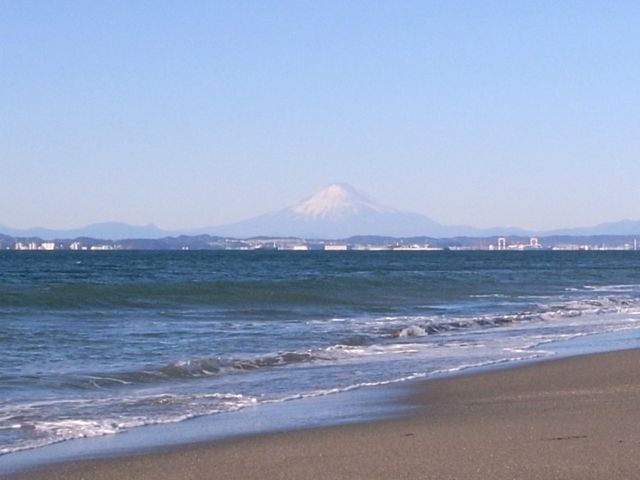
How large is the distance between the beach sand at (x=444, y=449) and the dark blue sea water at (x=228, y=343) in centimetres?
170

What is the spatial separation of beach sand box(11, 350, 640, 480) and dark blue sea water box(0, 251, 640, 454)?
1700 millimetres

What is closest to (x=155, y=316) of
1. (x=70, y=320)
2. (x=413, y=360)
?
(x=70, y=320)

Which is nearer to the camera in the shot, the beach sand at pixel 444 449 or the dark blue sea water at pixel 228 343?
the beach sand at pixel 444 449

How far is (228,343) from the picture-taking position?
21.4m

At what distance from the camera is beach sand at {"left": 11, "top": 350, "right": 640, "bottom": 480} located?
8180 mm

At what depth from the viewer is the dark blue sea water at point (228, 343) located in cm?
1306

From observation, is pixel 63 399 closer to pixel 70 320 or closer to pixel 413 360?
pixel 413 360

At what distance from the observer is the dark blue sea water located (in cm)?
1306

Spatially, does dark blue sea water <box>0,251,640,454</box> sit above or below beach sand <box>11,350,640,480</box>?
below

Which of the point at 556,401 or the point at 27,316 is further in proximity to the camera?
the point at 27,316

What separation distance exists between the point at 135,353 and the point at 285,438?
938 centimetres

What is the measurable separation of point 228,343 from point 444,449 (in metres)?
12.6

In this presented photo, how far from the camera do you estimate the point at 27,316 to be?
29.1m

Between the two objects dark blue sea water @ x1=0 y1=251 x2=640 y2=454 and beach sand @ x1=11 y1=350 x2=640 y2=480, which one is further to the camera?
dark blue sea water @ x1=0 y1=251 x2=640 y2=454
